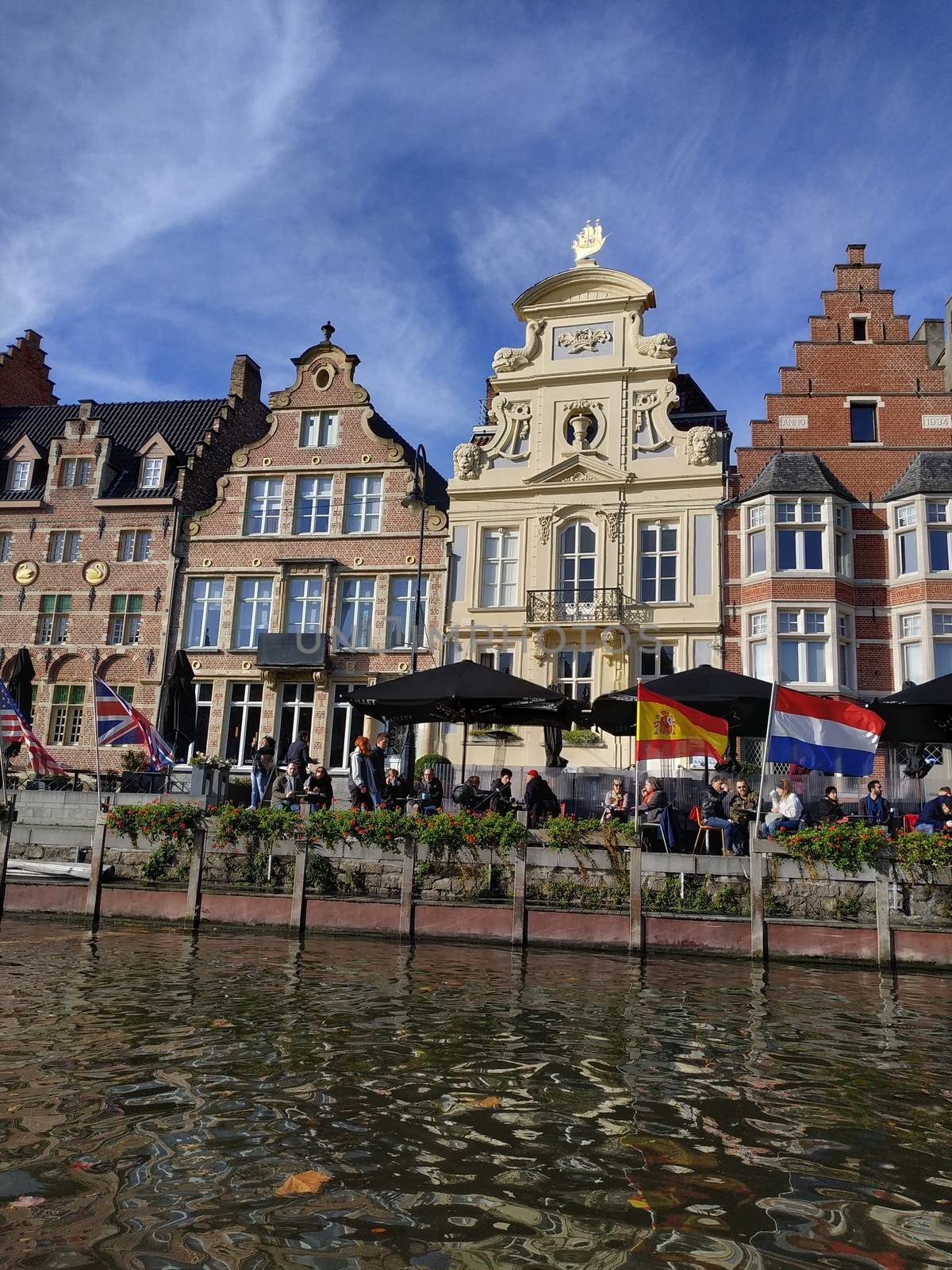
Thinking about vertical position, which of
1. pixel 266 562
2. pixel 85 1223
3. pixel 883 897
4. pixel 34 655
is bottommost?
pixel 85 1223

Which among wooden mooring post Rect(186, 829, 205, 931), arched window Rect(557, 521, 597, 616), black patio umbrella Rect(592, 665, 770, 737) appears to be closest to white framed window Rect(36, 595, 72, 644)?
arched window Rect(557, 521, 597, 616)

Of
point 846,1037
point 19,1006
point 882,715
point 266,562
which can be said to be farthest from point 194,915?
point 266,562

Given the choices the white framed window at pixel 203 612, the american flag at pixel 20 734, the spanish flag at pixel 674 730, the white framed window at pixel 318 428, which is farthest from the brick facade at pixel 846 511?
the american flag at pixel 20 734

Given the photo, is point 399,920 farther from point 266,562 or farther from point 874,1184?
point 266,562

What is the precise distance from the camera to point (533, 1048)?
8461 millimetres

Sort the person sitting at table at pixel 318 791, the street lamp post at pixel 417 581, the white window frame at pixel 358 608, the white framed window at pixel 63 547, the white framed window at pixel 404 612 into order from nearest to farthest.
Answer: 1. the person sitting at table at pixel 318 791
2. the street lamp post at pixel 417 581
3. the white framed window at pixel 404 612
4. the white window frame at pixel 358 608
5. the white framed window at pixel 63 547

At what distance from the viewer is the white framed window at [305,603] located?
29016 millimetres

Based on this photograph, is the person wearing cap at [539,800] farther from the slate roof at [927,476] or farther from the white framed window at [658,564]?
the slate roof at [927,476]

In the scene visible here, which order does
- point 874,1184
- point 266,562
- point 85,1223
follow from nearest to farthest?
point 85,1223
point 874,1184
point 266,562

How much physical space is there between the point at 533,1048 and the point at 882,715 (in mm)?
10100

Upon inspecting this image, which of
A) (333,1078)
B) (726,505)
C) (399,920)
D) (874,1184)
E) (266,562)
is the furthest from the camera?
(266,562)

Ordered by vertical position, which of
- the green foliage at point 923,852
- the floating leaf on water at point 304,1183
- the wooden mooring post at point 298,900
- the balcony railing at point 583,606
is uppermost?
the balcony railing at point 583,606

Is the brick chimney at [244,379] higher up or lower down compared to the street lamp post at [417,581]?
higher up

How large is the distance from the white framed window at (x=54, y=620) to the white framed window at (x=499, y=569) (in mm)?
13293
